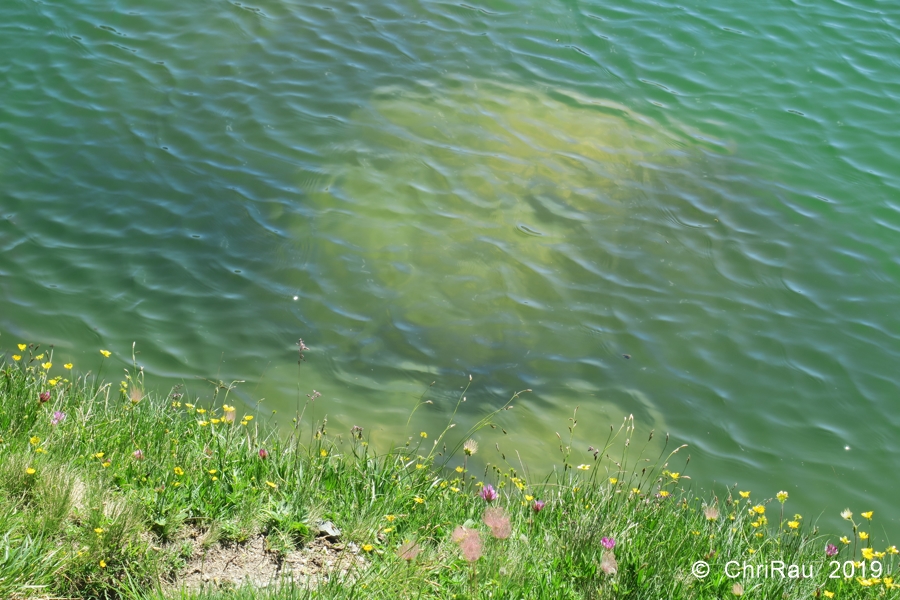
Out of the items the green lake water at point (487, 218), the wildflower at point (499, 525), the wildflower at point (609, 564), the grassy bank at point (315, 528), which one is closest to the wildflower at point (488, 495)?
the grassy bank at point (315, 528)

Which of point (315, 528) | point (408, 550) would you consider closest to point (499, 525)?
point (408, 550)

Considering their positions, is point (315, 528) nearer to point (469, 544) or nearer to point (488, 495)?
point (488, 495)

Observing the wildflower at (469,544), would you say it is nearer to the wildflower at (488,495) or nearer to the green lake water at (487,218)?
the wildflower at (488,495)

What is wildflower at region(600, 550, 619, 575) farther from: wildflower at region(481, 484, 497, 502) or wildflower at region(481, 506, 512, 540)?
wildflower at region(481, 484, 497, 502)

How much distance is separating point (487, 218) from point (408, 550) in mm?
4804

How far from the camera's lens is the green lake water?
22.9 ft

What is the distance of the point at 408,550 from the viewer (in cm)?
442

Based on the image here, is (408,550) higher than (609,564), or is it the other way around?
(609,564)

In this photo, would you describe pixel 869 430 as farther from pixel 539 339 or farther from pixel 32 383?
pixel 32 383

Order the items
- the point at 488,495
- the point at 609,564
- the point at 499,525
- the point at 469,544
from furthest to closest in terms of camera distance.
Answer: the point at 488,495 < the point at 499,525 < the point at 609,564 < the point at 469,544

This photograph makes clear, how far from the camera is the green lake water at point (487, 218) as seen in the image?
6.99m

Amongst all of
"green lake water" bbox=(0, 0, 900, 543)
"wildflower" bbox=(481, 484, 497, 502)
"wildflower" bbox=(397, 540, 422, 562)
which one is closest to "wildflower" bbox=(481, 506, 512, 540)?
"wildflower" bbox=(397, 540, 422, 562)

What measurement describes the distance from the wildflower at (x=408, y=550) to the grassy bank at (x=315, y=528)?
13mm

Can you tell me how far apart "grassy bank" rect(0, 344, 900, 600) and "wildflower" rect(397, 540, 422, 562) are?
13mm
